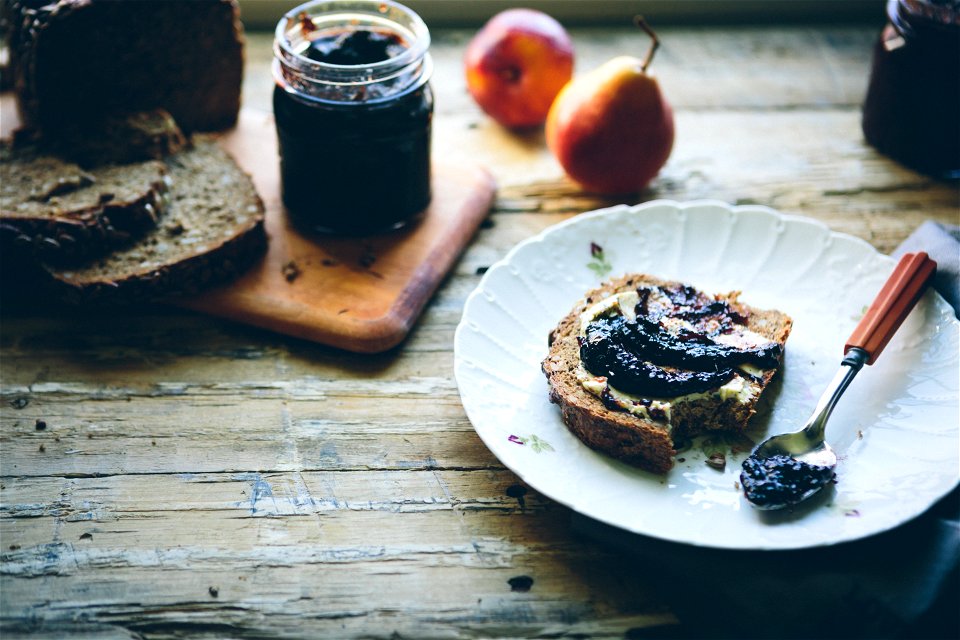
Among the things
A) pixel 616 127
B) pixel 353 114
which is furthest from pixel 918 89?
pixel 353 114

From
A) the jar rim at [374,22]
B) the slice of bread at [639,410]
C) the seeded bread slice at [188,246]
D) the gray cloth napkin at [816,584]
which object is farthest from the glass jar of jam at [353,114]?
the gray cloth napkin at [816,584]

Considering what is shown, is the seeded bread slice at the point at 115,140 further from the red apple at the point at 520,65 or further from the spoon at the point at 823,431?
the spoon at the point at 823,431

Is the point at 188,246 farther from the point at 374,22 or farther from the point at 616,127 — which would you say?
the point at 616,127

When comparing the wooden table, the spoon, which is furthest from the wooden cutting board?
the spoon

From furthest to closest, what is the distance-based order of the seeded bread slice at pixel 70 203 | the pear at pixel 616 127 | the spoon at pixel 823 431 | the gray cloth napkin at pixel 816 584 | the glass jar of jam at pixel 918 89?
the pear at pixel 616 127 → the glass jar of jam at pixel 918 89 → the seeded bread slice at pixel 70 203 → the spoon at pixel 823 431 → the gray cloth napkin at pixel 816 584

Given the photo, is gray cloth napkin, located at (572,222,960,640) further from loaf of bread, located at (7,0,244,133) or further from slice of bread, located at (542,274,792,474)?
loaf of bread, located at (7,0,244,133)

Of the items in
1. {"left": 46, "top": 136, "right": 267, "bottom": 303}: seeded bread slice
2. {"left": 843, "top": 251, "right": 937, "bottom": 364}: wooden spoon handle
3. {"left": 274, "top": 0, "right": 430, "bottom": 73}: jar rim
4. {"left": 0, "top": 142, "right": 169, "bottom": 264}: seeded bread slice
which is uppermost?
{"left": 274, "top": 0, "right": 430, "bottom": 73}: jar rim
